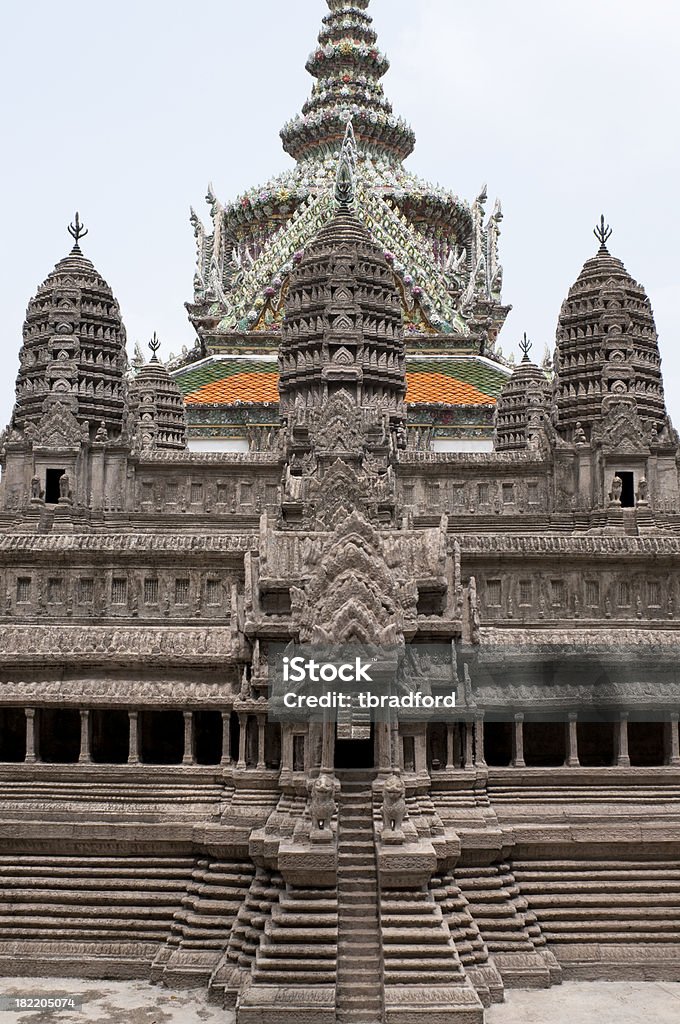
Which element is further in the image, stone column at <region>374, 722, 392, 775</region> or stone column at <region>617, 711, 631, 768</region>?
stone column at <region>617, 711, 631, 768</region>

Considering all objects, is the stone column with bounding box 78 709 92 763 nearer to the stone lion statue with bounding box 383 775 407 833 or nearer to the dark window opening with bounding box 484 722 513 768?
the stone lion statue with bounding box 383 775 407 833

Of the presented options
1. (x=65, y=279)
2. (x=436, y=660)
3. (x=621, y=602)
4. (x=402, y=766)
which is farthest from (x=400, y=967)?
(x=65, y=279)

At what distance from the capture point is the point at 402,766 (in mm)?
23172

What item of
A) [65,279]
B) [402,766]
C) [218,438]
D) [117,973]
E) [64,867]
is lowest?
[117,973]

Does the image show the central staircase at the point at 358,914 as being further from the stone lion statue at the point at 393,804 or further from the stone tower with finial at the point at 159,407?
the stone tower with finial at the point at 159,407

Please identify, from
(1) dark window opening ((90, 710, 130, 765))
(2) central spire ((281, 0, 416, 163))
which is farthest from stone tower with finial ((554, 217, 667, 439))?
(2) central spire ((281, 0, 416, 163))

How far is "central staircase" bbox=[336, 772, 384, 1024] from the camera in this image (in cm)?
1902

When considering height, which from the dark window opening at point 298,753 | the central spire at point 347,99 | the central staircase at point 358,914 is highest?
the central spire at point 347,99

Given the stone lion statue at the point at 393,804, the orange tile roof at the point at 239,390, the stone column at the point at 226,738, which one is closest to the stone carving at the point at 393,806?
the stone lion statue at the point at 393,804

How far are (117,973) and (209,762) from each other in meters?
5.35

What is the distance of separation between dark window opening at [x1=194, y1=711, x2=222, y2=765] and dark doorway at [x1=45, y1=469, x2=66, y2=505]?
22.2 metres

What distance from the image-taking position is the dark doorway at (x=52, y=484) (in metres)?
46.7

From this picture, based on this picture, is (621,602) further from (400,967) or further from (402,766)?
(400,967)

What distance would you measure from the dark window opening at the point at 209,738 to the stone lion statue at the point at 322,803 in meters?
5.74
